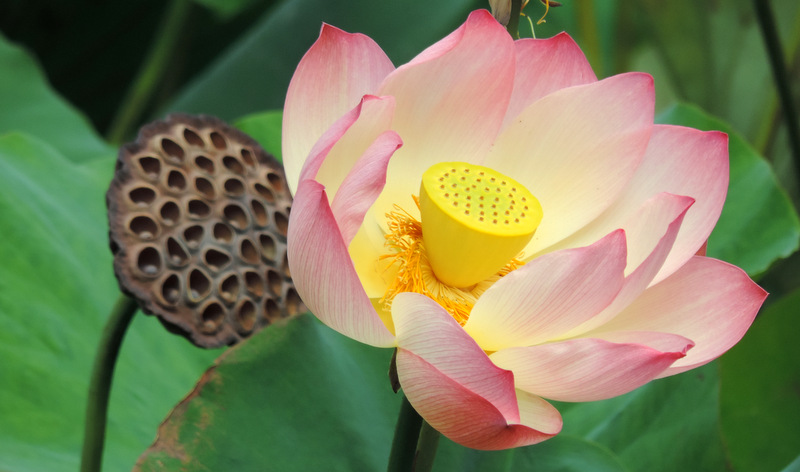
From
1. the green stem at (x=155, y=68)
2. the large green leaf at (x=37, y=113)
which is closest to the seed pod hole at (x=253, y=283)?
the large green leaf at (x=37, y=113)

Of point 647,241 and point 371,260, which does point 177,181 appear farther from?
point 647,241

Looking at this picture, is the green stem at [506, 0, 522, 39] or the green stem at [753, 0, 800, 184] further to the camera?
the green stem at [753, 0, 800, 184]

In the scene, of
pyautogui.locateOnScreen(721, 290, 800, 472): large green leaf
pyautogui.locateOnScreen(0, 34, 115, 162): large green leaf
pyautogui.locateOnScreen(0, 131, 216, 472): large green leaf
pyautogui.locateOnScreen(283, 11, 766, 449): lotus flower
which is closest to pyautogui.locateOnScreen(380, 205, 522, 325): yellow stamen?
pyautogui.locateOnScreen(283, 11, 766, 449): lotus flower

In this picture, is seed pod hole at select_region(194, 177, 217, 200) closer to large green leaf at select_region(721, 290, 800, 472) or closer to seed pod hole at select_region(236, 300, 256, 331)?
seed pod hole at select_region(236, 300, 256, 331)

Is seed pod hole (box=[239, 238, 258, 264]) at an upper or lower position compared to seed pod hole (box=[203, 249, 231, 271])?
lower

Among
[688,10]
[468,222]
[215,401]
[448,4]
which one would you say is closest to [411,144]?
[468,222]

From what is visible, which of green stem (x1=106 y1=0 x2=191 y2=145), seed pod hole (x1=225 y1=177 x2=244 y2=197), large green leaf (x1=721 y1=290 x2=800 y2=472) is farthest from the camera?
green stem (x1=106 y1=0 x2=191 y2=145)

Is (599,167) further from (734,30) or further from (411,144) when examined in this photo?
(734,30)
